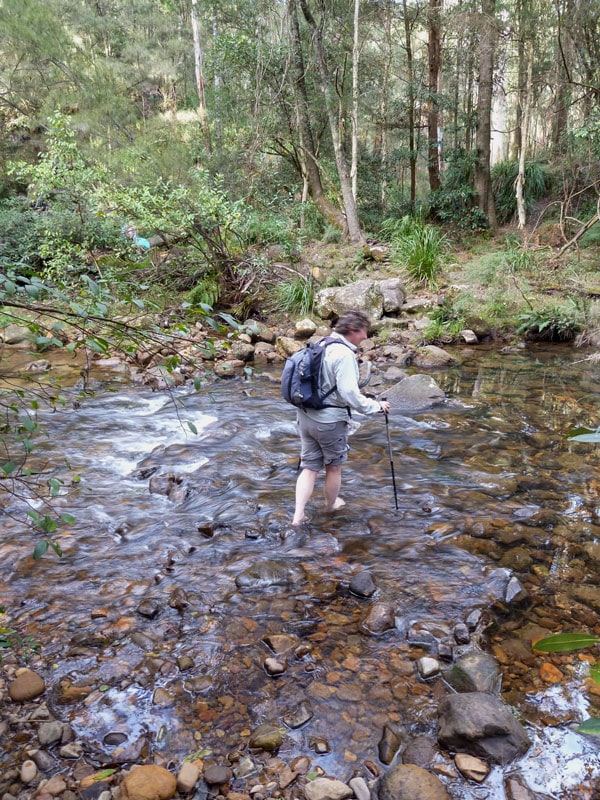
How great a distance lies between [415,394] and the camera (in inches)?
312

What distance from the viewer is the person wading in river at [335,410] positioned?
4.01 metres

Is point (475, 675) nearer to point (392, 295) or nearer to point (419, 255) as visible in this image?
point (392, 295)

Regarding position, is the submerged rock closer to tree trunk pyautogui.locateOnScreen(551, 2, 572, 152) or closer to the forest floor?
the forest floor

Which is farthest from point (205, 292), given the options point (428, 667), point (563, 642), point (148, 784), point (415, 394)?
point (563, 642)

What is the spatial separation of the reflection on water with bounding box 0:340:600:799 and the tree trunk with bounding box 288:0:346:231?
10.3m

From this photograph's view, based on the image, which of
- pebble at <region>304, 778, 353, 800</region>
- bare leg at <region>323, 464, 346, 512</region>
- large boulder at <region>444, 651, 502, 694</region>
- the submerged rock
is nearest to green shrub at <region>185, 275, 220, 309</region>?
bare leg at <region>323, 464, 346, 512</region>

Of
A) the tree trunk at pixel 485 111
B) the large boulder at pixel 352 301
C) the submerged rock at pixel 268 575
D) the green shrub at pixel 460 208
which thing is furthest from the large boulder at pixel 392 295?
the submerged rock at pixel 268 575

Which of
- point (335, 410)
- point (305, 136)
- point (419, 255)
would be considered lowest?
point (335, 410)

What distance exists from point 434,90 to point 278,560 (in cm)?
1592

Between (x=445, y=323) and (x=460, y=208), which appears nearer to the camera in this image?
(x=445, y=323)

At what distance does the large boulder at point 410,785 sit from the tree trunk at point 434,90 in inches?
665

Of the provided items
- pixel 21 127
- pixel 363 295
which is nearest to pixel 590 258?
pixel 363 295

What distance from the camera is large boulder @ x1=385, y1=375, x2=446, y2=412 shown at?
7812 mm

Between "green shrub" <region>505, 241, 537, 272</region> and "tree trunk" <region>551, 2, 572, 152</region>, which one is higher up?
"tree trunk" <region>551, 2, 572, 152</region>
